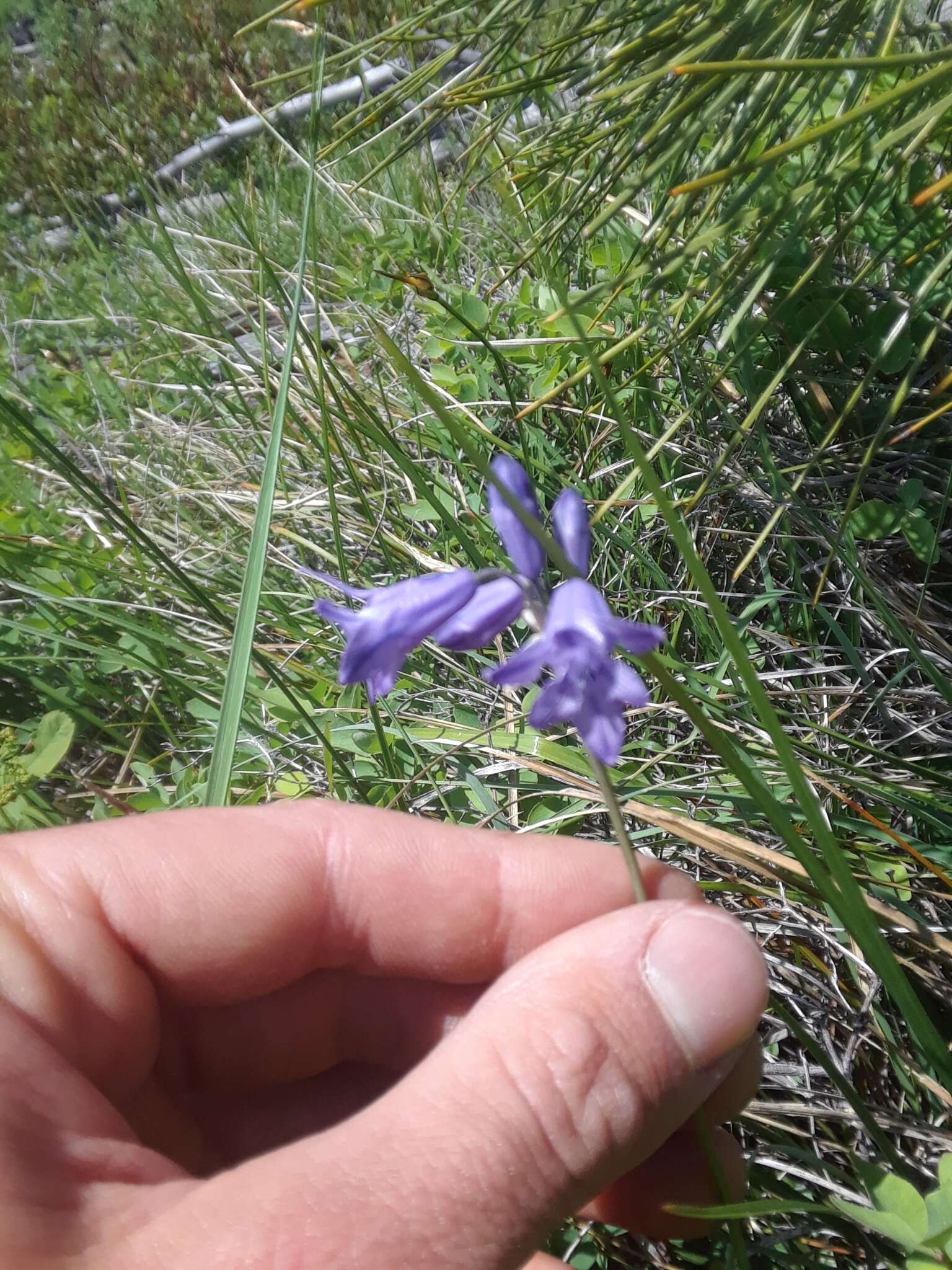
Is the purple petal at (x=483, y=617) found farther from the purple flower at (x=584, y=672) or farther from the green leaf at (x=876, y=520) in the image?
the green leaf at (x=876, y=520)

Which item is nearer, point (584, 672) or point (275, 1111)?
point (584, 672)

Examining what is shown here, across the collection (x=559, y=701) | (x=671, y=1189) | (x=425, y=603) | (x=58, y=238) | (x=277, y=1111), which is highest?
(x=58, y=238)

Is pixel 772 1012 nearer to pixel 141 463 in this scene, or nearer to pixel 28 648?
pixel 28 648

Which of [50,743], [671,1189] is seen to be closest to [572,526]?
[671,1189]

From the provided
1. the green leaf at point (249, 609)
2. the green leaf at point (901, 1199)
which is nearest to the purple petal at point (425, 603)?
the green leaf at point (249, 609)

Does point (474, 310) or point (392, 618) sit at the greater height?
point (474, 310)

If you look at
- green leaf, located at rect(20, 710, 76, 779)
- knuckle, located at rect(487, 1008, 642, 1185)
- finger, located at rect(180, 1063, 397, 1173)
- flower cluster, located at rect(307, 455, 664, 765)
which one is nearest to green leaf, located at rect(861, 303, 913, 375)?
flower cluster, located at rect(307, 455, 664, 765)

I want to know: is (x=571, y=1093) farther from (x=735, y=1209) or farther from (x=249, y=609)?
(x=249, y=609)

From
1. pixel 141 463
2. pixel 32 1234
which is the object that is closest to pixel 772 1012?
pixel 32 1234
